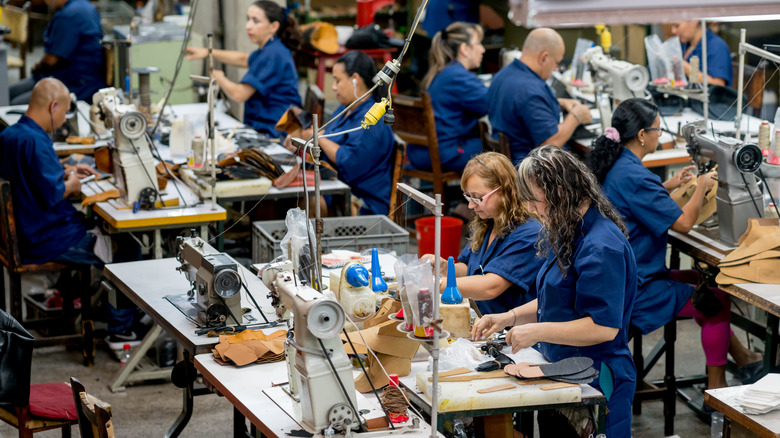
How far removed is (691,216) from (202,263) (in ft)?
6.93

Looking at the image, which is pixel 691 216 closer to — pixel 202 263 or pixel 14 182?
pixel 202 263

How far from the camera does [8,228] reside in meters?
4.86

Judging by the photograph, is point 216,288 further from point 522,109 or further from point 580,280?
point 522,109

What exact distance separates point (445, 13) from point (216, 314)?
5.92 m

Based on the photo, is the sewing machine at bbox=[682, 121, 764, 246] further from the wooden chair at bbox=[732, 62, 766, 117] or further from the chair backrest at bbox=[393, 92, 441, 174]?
the chair backrest at bbox=[393, 92, 441, 174]

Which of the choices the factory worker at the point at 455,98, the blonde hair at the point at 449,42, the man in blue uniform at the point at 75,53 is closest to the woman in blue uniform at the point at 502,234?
the factory worker at the point at 455,98

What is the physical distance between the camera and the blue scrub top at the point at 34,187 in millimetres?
4930

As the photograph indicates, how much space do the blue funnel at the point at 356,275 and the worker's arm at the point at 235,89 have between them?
132 inches

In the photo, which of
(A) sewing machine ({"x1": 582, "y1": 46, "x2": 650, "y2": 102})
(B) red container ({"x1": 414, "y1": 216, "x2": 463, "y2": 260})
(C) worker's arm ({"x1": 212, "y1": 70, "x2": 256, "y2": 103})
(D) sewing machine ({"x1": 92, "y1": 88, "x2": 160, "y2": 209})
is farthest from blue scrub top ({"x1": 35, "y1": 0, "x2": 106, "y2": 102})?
(A) sewing machine ({"x1": 582, "y1": 46, "x2": 650, "y2": 102})

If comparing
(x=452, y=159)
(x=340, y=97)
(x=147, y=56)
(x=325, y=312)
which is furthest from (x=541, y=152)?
(x=147, y=56)


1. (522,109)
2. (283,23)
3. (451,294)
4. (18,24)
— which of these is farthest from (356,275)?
(18,24)

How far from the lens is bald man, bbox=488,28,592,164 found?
5887mm

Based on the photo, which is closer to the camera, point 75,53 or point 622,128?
point 622,128

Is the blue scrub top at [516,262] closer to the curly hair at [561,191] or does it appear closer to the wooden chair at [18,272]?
the curly hair at [561,191]
